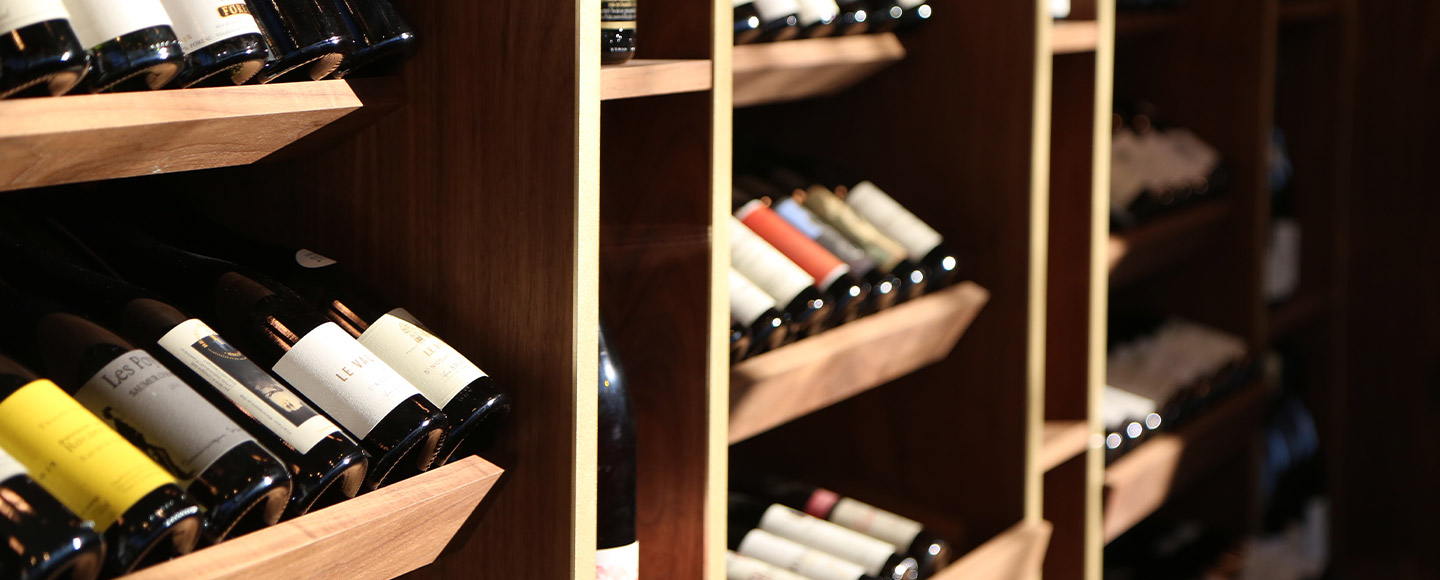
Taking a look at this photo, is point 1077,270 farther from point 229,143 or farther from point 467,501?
point 229,143

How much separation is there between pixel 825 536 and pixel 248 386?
830 millimetres

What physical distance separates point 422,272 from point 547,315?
12 cm

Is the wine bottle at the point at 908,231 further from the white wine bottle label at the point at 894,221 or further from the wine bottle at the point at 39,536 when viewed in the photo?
the wine bottle at the point at 39,536

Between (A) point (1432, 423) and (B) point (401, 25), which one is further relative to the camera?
(A) point (1432, 423)

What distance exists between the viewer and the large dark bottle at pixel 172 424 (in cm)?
72

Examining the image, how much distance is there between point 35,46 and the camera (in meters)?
0.65

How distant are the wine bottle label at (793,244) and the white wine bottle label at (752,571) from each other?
0.31m

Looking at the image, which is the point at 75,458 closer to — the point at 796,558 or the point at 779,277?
the point at 779,277

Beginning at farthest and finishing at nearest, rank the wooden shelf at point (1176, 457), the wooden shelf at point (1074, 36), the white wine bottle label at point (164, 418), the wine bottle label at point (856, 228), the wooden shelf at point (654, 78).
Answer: the wooden shelf at point (1176, 457) → the wooden shelf at point (1074, 36) → the wine bottle label at point (856, 228) → the wooden shelf at point (654, 78) → the white wine bottle label at point (164, 418)

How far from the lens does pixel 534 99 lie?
0.89 m

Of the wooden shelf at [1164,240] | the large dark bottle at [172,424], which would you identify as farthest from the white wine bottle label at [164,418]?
the wooden shelf at [1164,240]

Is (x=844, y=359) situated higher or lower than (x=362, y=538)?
lower

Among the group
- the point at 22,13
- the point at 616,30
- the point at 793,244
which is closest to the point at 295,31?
the point at 22,13

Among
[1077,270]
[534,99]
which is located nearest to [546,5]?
[534,99]
